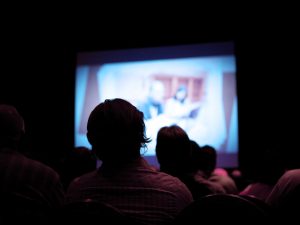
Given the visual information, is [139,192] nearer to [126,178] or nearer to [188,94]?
[126,178]

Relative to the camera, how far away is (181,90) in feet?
19.4

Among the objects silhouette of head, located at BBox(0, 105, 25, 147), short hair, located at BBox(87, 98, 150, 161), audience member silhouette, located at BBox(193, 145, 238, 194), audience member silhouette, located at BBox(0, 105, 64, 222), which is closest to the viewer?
short hair, located at BBox(87, 98, 150, 161)

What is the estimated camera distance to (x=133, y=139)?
164cm

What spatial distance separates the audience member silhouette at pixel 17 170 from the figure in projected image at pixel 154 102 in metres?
3.64

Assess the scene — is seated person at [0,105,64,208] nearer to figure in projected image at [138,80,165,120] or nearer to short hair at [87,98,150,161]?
short hair at [87,98,150,161]

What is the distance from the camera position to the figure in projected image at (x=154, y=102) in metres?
5.91

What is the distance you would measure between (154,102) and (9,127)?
3.74 m

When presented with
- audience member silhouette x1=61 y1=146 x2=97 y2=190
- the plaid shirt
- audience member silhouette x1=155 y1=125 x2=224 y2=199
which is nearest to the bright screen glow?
audience member silhouette x1=61 y1=146 x2=97 y2=190

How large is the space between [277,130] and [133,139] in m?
4.66

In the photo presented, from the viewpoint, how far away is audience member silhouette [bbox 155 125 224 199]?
2.27m

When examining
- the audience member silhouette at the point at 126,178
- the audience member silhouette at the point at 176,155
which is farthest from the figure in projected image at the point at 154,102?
the audience member silhouette at the point at 126,178

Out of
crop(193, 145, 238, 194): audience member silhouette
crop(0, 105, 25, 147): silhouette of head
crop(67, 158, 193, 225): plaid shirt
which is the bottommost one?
crop(193, 145, 238, 194): audience member silhouette

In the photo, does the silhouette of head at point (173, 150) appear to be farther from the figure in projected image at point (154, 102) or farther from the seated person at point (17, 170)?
the figure in projected image at point (154, 102)

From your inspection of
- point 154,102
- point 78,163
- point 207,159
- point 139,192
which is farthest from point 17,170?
point 154,102
